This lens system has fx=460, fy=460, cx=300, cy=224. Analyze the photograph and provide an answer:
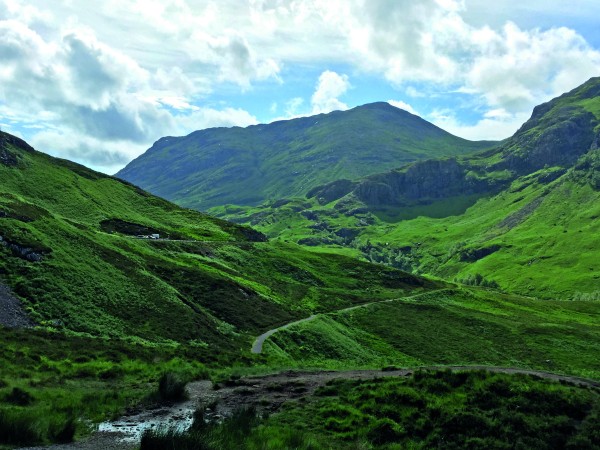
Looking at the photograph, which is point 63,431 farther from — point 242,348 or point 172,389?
point 242,348

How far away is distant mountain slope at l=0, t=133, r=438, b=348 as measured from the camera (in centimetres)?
5438

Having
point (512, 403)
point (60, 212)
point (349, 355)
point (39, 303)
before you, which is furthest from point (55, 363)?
point (60, 212)

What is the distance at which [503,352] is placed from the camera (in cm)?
9269

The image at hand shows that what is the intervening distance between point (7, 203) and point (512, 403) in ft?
276

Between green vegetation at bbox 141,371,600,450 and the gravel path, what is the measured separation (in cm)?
3167

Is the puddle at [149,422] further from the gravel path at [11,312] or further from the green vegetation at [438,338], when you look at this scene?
the green vegetation at [438,338]

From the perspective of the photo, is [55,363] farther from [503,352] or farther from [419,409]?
[503,352]

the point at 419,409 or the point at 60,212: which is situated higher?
the point at 60,212

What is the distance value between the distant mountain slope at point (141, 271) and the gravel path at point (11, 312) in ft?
2.78

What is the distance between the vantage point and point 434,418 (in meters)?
23.5

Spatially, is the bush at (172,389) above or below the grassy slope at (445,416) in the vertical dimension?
above

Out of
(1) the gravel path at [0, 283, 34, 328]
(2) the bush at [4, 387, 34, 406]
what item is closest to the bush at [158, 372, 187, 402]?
(2) the bush at [4, 387, 34, 406]

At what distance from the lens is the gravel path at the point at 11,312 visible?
43406 mm

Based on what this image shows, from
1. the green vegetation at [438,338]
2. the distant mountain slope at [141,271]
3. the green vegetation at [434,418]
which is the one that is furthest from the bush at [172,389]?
the green vegetation at [438,338]
